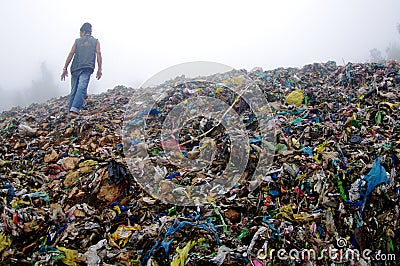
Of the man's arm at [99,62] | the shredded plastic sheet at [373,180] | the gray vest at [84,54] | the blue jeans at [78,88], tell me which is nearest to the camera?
the shredded plastic sheet at [373,180]

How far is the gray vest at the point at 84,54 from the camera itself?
5285 millimetres

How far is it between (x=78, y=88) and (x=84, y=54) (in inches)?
29.0

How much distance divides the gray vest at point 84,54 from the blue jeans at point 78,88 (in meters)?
0.10

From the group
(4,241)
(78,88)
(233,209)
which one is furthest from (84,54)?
(233,209)

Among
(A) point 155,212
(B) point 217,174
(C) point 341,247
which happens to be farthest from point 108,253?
(C) point 341,247

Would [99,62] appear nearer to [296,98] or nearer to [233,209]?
[296,98]

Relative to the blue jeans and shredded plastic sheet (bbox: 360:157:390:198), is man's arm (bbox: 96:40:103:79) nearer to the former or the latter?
the blue jeans

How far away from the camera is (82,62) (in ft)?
17.3

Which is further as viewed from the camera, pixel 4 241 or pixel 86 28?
pixel 86 28

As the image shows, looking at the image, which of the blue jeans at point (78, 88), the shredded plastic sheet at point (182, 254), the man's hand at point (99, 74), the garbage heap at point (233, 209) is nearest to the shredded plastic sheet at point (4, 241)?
the garbage heap at point (233, 209)

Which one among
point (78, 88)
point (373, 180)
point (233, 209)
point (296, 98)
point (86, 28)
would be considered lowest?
point (233, 209)

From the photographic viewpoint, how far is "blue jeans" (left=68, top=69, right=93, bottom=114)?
202 inches

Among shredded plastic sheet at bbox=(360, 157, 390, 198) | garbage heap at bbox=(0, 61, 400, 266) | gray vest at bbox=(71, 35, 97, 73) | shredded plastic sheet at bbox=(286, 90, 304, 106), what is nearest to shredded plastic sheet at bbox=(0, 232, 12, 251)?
garbage heap at bbox=(0, 61, 400, 266)

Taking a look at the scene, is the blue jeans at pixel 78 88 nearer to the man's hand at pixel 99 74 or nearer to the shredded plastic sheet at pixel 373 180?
the man's hand at pixel 99 74
